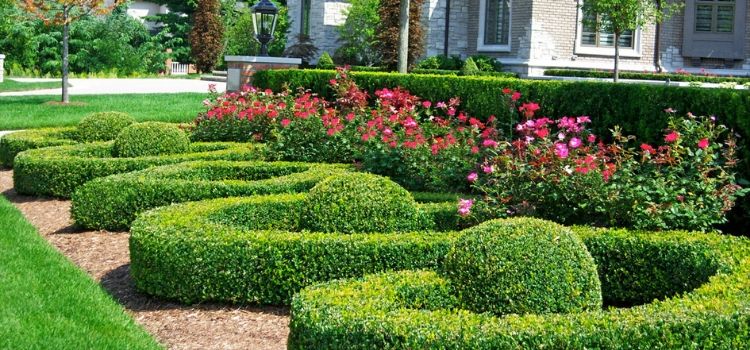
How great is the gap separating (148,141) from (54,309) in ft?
19.2

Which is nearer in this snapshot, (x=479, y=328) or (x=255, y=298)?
(x=479, y=328)

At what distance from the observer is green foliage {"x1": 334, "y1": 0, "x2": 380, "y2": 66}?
28828mm

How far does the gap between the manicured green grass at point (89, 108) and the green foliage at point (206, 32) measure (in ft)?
47.6

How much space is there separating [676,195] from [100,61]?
107 ft

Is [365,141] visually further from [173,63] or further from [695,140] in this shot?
[173,63]

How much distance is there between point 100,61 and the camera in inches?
1462

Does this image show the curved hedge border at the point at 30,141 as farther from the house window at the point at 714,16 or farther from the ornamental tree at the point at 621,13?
the house window at the point at 714,16

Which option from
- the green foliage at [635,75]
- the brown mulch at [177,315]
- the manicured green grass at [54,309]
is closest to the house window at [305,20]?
the green foliage at [635,75]

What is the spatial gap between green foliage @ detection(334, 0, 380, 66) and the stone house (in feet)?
6.17

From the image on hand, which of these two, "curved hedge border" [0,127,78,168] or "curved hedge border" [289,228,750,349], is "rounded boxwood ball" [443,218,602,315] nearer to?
"curved hedge border" [289,228,750,349]

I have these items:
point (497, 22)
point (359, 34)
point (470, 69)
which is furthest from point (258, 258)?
point (359, 34)

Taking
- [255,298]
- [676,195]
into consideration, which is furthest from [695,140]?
[255,298]

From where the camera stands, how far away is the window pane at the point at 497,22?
25969 mm

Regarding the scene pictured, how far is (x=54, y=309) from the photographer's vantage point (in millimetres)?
6742
